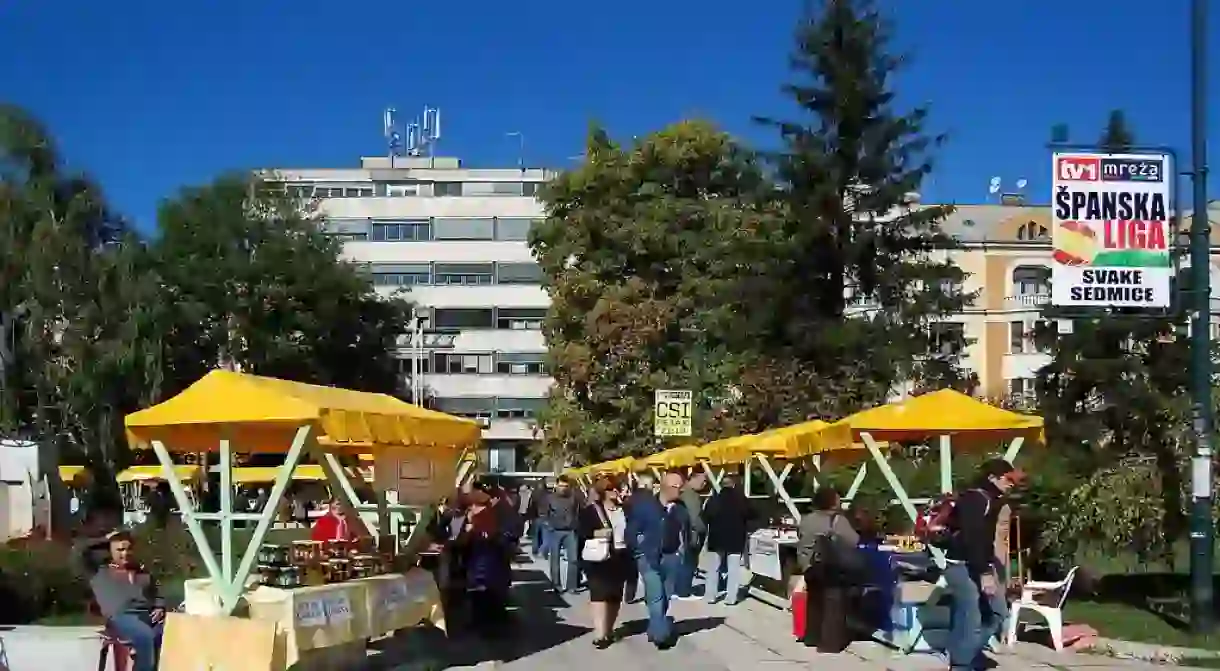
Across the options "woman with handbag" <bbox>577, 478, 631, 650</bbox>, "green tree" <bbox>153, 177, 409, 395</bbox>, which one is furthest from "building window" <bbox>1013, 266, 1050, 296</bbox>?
"woman with handbag" <bbox>577, 478, 631, 650</bbox>

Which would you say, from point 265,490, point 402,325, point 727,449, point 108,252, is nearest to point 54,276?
point 108,252

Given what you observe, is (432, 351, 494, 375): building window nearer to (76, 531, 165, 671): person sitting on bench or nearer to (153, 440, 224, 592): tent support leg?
(153, 440, 224, 592): tent support leg

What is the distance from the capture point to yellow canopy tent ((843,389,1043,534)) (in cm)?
1673

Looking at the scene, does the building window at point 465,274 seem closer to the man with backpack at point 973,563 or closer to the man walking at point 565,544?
the man walking at point 565,544

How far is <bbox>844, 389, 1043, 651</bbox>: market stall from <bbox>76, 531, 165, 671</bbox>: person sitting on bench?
22.6ft

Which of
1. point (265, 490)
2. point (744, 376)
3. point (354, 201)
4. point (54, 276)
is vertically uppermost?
point (354, 201)

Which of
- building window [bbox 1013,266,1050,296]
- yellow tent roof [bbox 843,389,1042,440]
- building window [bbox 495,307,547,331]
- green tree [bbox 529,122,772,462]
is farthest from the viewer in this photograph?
Answer: building window [bbox 495,307,547,331]

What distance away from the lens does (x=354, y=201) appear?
292ft

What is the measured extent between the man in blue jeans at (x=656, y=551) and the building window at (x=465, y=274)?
71112mm

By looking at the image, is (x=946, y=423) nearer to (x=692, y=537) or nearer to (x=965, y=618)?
(x=965, y=618)

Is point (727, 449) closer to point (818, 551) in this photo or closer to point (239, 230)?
point (818, 551)

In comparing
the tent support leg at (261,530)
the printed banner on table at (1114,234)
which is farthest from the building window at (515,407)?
the tent support leg at (261,530)

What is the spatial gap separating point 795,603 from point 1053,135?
5.84 m

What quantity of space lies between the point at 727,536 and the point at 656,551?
4715 millimetres
